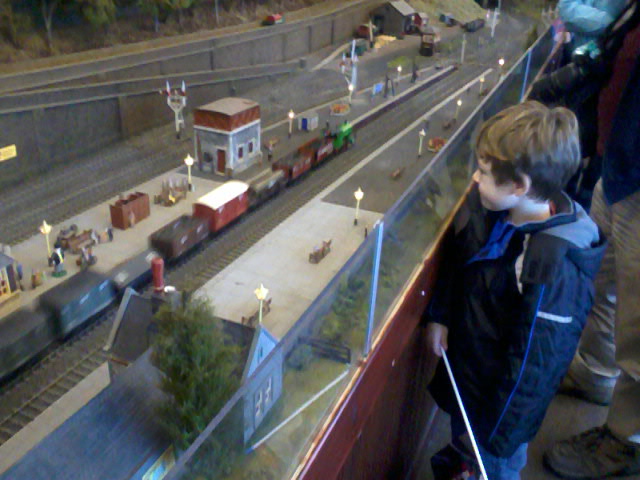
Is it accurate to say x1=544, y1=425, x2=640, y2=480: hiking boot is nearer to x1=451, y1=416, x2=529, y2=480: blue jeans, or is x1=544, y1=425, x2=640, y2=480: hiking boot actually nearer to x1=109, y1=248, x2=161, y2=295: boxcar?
x1=451, y1=416, x2=529, y2=480: blue jeans

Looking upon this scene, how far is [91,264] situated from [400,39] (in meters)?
21.7

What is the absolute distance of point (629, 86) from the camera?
366 centimetres

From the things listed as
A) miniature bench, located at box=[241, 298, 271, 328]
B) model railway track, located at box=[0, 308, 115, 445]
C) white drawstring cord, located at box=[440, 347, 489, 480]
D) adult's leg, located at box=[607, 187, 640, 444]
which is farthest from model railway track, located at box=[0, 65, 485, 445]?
adult's leg, located at box=[607, 187, 640, 444]

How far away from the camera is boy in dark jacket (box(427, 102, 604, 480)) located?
125 inches

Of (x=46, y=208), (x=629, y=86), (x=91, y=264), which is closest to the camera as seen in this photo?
(x=629, y=86)

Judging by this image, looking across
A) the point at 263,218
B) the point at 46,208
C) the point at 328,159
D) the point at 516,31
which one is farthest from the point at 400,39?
the point at 46,208

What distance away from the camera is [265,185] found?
12852 mm

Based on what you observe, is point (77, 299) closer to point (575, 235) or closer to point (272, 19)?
point (575, 235)

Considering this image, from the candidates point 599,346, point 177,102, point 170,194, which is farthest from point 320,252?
point 177,102

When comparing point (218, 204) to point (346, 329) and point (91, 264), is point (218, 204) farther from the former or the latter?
point (346, 329)

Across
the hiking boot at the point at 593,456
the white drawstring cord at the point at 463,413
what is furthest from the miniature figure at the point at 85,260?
the hiking boot at the point at 593,456

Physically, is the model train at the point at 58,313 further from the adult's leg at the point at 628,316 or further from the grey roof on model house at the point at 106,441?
the adult's leg at the point at 628,316

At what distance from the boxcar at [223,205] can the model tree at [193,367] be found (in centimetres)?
751

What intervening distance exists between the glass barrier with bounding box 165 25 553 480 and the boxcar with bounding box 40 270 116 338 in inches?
234
